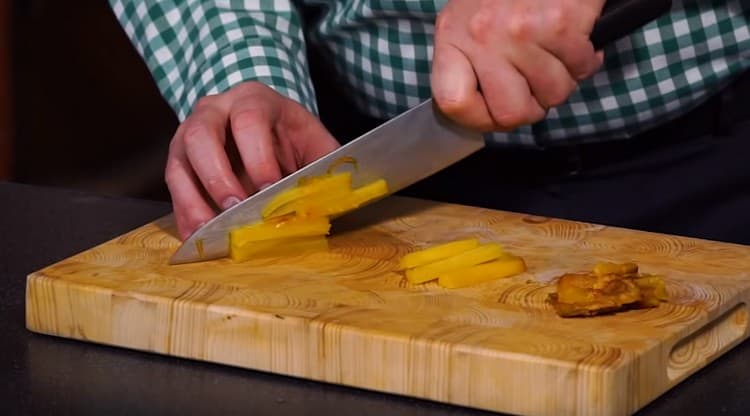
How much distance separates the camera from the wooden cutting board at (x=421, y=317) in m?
1.21

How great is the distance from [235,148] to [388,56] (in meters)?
0.19

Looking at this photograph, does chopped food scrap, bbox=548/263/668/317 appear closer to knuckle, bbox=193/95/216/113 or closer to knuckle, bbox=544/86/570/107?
knuckle, bbox=544/86/570/107

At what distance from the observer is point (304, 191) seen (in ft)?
4.87

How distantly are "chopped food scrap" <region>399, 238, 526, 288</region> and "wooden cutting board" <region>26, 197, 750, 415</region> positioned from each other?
0.03 feet

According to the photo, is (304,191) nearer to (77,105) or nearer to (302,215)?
(302,215)

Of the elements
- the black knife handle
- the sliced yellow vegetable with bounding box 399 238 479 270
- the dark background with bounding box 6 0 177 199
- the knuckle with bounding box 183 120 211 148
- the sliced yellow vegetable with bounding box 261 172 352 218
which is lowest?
the dark background with bounding box 6 0 177 199

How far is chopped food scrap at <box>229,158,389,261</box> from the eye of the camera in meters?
1.45

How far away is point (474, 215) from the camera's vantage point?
5.18 feet

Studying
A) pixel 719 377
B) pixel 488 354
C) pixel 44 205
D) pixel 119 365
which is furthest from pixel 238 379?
pixel 44 205

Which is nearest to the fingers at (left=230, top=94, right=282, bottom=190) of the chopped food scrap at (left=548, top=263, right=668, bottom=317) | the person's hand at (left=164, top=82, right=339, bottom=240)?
the person's hand at (left=164, top=82, right=339, bottom=240)

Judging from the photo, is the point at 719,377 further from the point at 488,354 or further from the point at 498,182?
the point at 498,182

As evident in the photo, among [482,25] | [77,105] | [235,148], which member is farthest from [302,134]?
[77,105]

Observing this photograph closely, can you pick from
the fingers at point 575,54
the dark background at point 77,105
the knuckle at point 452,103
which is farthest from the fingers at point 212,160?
the dark background at point 77,105

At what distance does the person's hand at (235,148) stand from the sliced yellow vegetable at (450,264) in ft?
0.75
